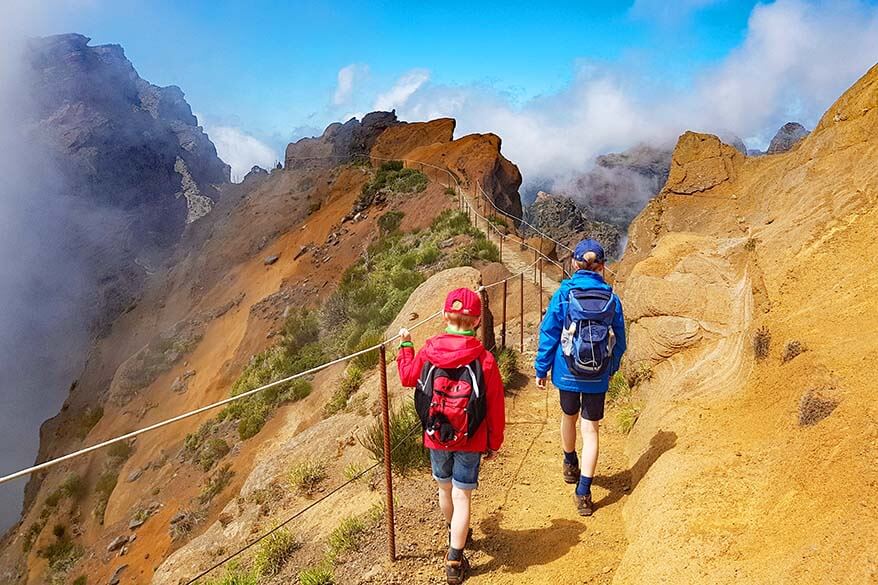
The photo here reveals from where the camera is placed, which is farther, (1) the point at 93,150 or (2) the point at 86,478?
(1) the point at 93,150

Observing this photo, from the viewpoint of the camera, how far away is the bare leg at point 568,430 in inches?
184

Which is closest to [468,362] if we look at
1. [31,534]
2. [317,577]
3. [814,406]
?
[814,406]

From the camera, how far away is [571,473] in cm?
509

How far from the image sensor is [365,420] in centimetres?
858

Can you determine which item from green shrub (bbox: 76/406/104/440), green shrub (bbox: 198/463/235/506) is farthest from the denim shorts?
green shrub (bbox: 76/406/104/440)

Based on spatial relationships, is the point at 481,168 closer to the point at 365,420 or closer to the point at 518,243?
the point at 518,243

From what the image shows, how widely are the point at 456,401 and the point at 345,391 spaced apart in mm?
8499

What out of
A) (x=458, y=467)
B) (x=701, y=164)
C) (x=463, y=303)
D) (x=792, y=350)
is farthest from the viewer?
(x=701, y=164)

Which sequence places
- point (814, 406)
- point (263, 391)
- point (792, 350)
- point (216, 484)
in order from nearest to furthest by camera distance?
point (814, 406)
point (792, 350)
point (216, 484)
point (263, 391)

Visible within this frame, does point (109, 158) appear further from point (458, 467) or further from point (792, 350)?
point (792, 350)

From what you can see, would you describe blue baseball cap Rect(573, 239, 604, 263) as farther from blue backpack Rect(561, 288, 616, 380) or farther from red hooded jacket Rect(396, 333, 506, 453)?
red hooded jacket Rect(396, 333, 506, 453)

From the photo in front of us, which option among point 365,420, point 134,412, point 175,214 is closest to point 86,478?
point 134,412

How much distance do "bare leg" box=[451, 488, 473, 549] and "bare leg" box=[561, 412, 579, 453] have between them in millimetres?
1281

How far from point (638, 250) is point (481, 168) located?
21.4 m
